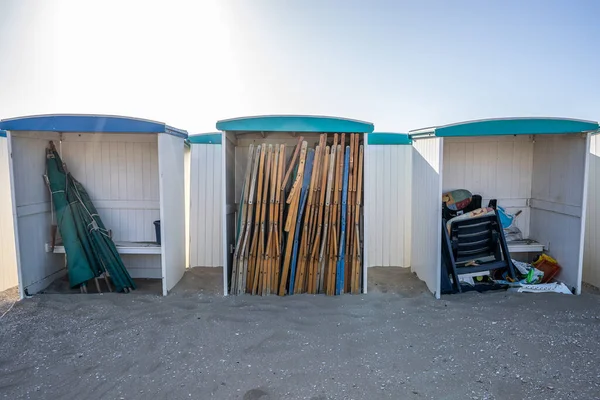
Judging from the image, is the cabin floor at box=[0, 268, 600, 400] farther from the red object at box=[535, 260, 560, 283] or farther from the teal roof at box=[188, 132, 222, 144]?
the teal roof at box=[188, 132, 222, 144]

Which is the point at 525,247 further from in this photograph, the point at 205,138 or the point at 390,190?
the point at 205,138

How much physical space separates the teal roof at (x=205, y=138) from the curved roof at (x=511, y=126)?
10.7ft

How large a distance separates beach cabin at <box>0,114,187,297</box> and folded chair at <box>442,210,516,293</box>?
3627 millimetres

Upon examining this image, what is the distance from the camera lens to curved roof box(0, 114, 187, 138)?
208 inches

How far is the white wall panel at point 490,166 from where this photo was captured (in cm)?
663

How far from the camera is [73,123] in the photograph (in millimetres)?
Answer: 5293

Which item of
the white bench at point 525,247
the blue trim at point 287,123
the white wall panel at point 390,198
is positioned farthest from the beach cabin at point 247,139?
the white bench at point 525,247

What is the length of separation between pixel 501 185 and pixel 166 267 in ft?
16.3

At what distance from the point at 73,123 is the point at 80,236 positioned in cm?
154

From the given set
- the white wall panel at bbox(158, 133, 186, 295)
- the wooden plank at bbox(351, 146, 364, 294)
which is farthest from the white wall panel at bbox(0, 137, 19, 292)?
the wooden plank at bbox(351, 146, 364, 294)

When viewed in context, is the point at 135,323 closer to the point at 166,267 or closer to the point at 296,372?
the point at 166,267

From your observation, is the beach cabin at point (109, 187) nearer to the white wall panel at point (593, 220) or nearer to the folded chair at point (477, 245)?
the folded chair at point (477, 245)

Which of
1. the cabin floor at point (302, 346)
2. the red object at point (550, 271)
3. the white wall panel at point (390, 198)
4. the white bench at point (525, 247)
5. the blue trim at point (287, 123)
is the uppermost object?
the blue trim at point (287, 123)

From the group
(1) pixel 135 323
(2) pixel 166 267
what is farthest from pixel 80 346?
(2) pixel 166 267
